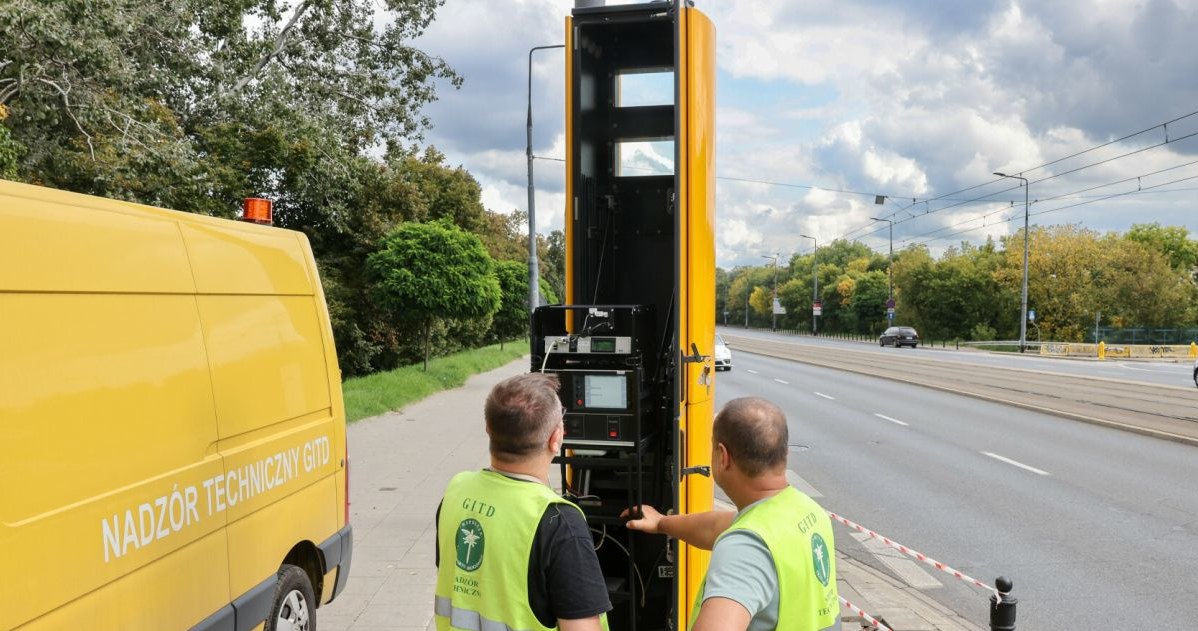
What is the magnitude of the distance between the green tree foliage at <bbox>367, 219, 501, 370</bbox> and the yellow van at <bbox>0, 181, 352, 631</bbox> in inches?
753

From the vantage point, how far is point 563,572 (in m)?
2.14

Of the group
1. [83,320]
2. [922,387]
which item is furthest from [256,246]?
[922,387]

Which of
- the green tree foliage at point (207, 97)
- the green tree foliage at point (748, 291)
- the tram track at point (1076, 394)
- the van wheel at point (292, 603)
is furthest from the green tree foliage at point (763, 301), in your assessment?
the van wheel at point (292, 603)

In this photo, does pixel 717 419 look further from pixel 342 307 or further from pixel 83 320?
pixel 342 307

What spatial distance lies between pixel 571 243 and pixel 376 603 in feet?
9.26

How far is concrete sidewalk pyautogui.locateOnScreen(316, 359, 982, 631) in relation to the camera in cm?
554

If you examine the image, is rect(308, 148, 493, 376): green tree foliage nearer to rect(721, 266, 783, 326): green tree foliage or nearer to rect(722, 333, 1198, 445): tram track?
rect(722, 333, 1198, 445): tram track

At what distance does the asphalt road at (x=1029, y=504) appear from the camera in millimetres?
6305

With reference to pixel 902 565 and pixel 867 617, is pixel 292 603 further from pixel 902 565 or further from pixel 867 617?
pixel 902 565

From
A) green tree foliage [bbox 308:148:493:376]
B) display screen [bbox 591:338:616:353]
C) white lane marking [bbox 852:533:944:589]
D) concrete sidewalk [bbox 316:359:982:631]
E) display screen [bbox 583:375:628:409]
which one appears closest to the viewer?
display screen [bbox 583:375:628:409]

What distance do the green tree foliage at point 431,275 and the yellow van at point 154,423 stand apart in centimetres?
1913

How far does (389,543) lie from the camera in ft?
24.2

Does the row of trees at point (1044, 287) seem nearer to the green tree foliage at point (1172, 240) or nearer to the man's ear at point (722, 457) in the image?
the green tree foliage at point (1172, 240)

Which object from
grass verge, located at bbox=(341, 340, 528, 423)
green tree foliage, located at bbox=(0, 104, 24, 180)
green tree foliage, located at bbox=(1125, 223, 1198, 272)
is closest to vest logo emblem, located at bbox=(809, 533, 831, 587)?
grass verge, located at bbox=(341, 340, 528, 423)
